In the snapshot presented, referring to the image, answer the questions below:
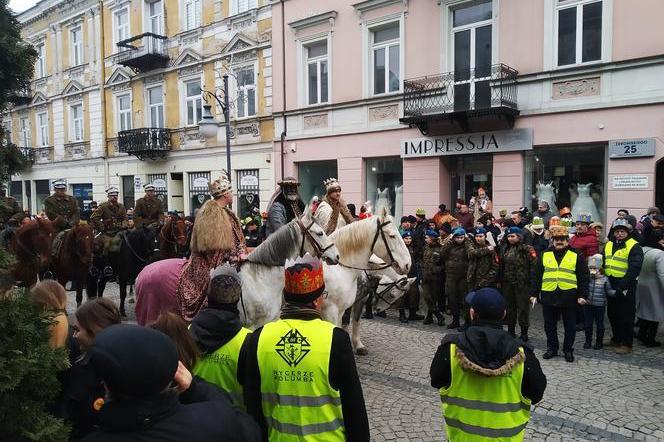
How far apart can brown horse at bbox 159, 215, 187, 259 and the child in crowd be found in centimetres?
696

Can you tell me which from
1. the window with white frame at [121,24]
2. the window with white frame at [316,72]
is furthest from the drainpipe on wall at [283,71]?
the window with white frame at [121,24]

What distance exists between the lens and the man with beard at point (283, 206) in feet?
20.9

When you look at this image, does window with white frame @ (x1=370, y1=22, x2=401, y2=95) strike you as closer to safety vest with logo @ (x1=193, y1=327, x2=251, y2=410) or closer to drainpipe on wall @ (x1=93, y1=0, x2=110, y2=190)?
safety vest with logo @ (x1=193, y1=327, x2=251, y2=410)

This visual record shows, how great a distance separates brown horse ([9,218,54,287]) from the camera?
25.9 feet

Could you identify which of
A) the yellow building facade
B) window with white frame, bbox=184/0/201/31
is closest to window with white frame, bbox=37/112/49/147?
the yellow building facade

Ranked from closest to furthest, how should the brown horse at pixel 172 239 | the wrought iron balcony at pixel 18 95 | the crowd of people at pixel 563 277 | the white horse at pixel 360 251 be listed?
1. the wrought iron balcony at pixel 18 95
2. the white horse at pixel 360 251
3. the crowd of people at pixel 563 277
4. the brown horse at pixel 172 239

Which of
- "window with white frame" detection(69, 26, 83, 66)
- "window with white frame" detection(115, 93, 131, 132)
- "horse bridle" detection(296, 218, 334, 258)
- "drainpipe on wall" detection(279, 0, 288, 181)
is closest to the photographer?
"horse bridle" detection(296, 218, 334, 258)

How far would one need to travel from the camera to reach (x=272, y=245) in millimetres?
5133

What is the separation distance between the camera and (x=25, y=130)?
101 ft

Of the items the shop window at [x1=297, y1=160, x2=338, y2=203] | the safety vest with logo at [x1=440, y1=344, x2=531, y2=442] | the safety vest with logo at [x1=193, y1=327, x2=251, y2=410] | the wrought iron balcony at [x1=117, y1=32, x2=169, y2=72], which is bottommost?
the safety vest with logo at [x1=440, y1=344, x2=531, y2=442]

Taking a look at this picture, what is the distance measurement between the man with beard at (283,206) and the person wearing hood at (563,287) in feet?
11.9

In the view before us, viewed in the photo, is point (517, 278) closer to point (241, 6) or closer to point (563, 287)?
point (563, 287)

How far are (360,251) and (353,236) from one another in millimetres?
215

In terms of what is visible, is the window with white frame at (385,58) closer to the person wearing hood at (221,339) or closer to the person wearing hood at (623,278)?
the person wearing hood at (623,278)
